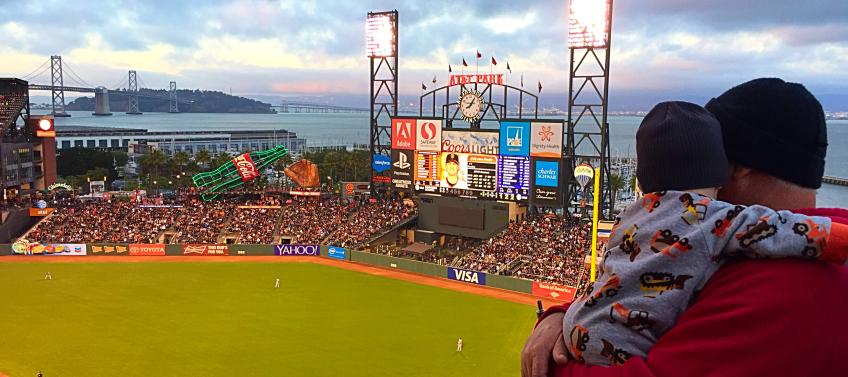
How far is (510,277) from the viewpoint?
3438cm

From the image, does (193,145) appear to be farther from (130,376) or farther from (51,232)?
(130,376)

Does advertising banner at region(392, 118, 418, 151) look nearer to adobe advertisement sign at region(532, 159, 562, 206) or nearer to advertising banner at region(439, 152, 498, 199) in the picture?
advertising banner at region(439, 152, 498, 199)

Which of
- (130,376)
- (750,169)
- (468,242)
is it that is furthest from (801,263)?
(468,242)

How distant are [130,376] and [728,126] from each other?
78.6 feet

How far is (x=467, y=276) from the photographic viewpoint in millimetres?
36375

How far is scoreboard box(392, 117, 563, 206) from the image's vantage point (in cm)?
3909

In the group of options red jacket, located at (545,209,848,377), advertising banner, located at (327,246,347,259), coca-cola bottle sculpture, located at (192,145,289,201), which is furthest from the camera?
coca-cola bottle sculpture, located at (192,145,289,201)

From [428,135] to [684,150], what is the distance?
41.2 m

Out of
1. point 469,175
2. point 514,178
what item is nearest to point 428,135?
point 469,175

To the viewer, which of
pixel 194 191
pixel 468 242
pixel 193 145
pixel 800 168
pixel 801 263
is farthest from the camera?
pixel 193 145

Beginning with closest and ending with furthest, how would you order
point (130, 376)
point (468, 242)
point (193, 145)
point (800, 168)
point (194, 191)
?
point (800, 168)
point (130, 376)
point (468, 242)
point (194, 191)
point (193, 145)

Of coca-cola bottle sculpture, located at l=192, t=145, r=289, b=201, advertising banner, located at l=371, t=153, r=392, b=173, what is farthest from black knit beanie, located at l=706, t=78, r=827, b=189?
coca-cola bottle sculpture, located at l=192, t=145, r=289, b=201

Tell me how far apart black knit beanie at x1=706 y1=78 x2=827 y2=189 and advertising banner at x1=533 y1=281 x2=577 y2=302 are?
30197 millimetres

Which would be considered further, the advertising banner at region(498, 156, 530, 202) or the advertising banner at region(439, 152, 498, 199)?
the advertising banner at region(439, 152, 498, 199)
